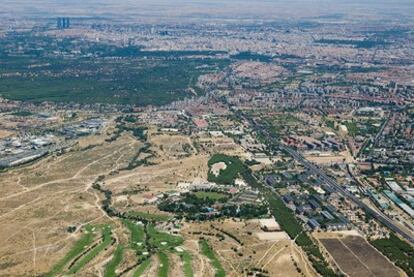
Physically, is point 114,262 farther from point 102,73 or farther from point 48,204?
point 102,73

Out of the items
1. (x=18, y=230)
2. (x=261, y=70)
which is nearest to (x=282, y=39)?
(x=261, y=70)

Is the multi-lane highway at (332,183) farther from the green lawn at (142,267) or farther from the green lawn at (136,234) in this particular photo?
the green lawn at (142,267)

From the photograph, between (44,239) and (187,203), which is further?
(187,203)

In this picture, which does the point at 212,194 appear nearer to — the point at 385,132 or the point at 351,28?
the point at 385,132

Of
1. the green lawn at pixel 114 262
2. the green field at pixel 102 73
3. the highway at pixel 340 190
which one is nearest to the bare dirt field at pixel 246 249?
the green lawn at pixel 114 262

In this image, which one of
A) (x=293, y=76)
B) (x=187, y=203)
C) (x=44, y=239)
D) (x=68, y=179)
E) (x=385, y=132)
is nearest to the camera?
(x=44, y=239)

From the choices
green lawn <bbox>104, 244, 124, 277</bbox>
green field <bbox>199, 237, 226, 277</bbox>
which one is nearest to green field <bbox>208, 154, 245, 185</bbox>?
green field <bbox>199, 237, 226, 277</bbox>
